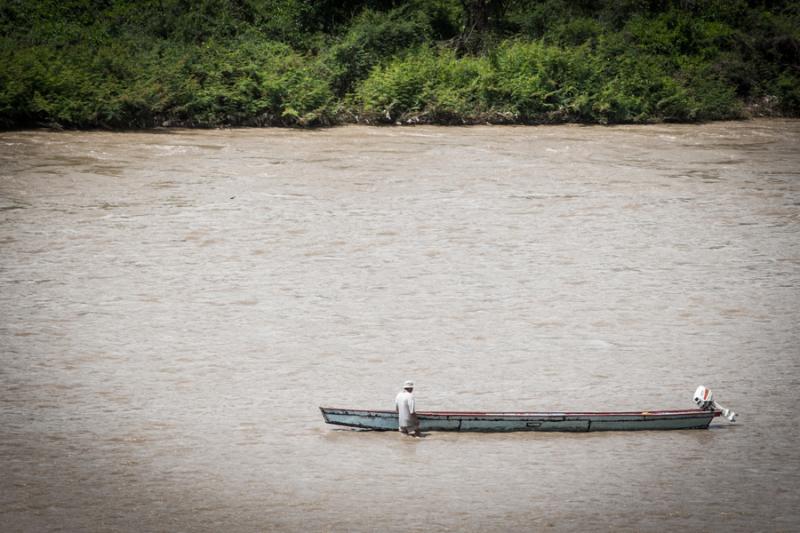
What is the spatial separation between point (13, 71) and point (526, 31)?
20.0 metres

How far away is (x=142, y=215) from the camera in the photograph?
2700cm

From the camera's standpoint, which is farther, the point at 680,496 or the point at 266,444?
the point at 266,444

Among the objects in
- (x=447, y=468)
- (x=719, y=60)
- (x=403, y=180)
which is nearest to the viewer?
(x=447, y=468)

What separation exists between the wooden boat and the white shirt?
0.14 metres

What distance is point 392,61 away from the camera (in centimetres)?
3975

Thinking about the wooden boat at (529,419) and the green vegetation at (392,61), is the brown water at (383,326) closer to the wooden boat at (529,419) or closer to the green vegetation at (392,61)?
the wooden boat at (529,419)

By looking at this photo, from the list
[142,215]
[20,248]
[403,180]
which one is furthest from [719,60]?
[20,248]

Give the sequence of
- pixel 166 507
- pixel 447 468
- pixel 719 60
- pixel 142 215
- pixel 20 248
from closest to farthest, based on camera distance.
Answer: pixel 166 507, pixel 447 468, pixel 20 248, pixel 142 215, pixel 719 60

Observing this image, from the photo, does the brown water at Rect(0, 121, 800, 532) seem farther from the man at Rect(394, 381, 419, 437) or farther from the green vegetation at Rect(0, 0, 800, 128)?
the green vegetation at Rect(0, 0, 800, 128)

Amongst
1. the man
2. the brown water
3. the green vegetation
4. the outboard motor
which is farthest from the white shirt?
the green vegetation

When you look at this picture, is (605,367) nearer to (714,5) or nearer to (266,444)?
(266,444)

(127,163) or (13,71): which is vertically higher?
(13,71)

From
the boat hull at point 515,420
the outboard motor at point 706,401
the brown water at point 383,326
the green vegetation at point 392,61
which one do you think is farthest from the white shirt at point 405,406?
the green vegetation at point 392,61

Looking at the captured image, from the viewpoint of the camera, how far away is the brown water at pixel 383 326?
1353 cm
